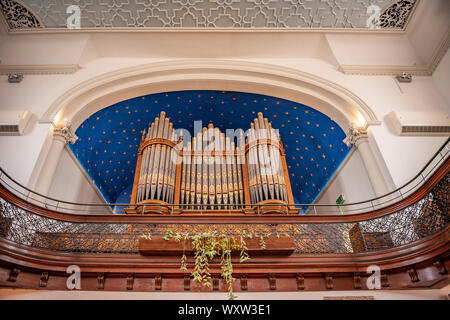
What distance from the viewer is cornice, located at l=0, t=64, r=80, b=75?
23.2 feet

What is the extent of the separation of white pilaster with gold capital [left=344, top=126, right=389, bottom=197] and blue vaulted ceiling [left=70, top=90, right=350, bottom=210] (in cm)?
81

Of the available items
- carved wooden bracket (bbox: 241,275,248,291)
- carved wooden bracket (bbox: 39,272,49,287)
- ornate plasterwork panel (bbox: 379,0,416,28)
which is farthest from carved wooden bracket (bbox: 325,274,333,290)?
ornate plasterwork panel (bbox: 379,0,416,28)

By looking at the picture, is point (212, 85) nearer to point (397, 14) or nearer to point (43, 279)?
point (397, 14)

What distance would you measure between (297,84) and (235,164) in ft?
8.60

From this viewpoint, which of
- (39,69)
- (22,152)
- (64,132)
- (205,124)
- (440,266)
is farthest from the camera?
(205,124)

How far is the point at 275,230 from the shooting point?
4.62 metres

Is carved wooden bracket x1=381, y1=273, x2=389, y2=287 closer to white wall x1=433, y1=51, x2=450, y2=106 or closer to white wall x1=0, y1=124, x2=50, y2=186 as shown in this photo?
white wall x1=433, y1=51, x2=450, y2=106

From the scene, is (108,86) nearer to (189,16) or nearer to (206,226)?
(189,16)

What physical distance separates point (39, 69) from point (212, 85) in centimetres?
420

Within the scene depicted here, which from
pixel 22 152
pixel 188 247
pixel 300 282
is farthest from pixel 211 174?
pixel 22 152

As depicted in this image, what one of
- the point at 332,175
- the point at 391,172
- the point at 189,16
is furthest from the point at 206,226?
the point at 189,16

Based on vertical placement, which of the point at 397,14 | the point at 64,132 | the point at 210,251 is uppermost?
the point at 397,14

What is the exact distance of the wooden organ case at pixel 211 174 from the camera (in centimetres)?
602

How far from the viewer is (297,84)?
7617mm
